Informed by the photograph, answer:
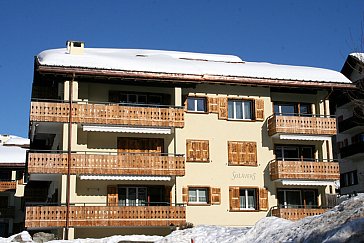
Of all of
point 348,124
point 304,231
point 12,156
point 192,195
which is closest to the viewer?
point 304,231

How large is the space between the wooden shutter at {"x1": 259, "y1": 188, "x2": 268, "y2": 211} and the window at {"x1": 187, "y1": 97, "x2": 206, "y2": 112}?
18.1ft

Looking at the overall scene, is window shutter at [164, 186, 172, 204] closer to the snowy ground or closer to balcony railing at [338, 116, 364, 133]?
the snowy ground

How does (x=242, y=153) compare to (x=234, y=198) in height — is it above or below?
above

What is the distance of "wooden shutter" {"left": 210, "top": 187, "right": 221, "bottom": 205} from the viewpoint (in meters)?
29.8

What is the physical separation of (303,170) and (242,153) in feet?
11.3

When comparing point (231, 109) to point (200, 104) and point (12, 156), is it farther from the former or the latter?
point (12, 156)

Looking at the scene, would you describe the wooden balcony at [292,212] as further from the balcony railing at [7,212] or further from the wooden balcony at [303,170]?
the balcony railing at [7,212]

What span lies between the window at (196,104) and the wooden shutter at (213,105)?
42cm

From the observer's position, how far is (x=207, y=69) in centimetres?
3122

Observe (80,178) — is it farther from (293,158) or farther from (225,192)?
(293,158)

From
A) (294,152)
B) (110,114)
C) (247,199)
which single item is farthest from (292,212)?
(110,114)

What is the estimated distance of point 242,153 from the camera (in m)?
31.1

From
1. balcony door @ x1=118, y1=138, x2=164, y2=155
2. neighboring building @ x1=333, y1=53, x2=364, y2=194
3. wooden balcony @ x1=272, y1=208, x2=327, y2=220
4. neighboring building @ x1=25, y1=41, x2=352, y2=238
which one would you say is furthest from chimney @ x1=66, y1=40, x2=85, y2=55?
neighboring building @ x1=333, y1=53, x2=364, y2=194

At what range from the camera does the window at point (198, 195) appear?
2983 cm
